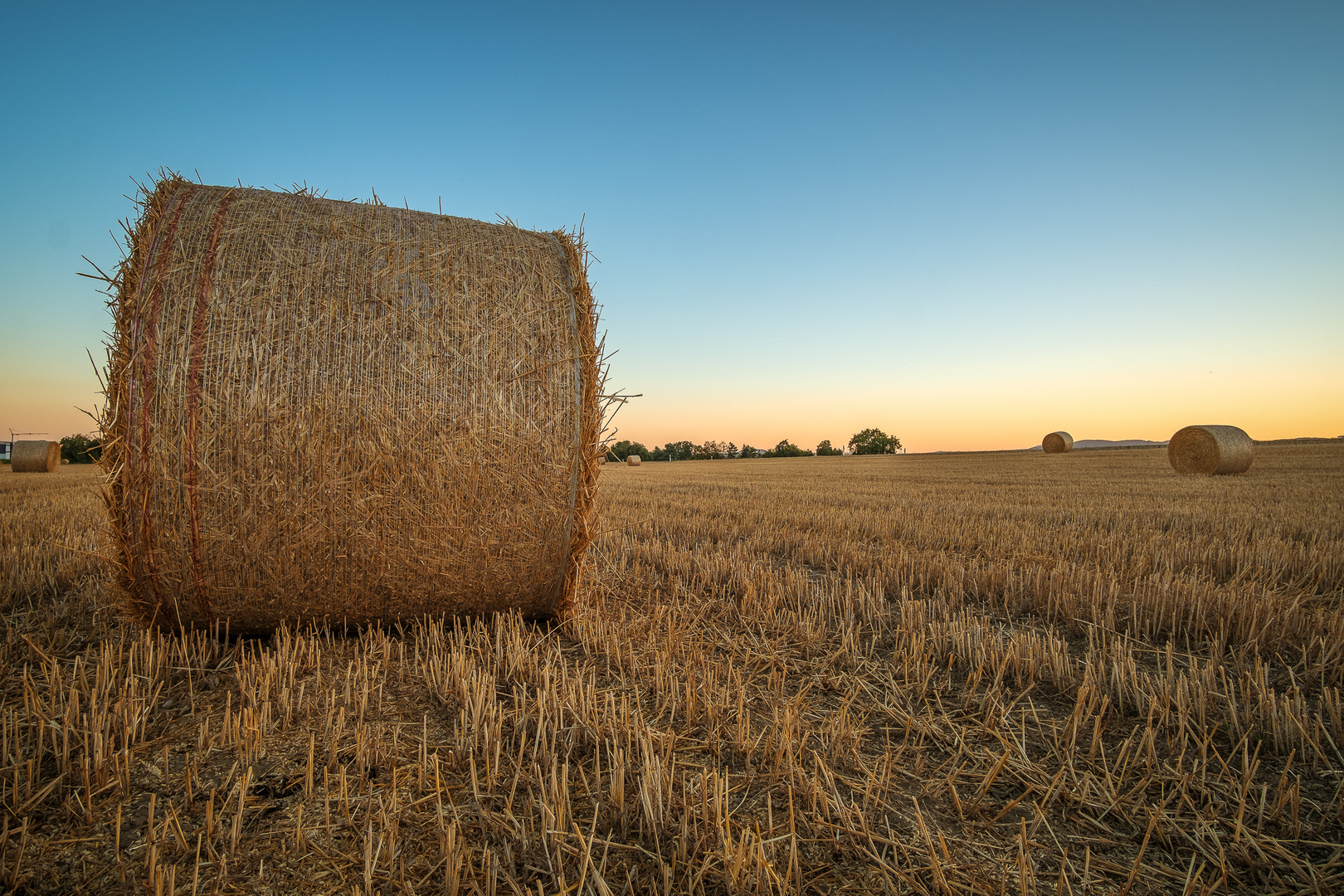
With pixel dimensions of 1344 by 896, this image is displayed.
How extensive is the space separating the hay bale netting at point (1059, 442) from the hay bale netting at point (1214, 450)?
53.0ft

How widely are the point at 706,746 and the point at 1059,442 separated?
3531 cm

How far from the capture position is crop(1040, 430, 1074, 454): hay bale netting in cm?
3156

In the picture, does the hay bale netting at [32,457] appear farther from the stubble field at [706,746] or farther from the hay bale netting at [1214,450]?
the hay bale netting at [1214,450]

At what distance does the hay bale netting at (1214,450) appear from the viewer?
15.0 m

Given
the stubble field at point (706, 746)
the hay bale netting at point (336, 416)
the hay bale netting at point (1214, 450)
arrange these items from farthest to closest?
the hay bale netting at point (1214, 450) < the hay bale netting at point (336, 416) < the stubble field at point (706, 746)

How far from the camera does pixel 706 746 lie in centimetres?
211

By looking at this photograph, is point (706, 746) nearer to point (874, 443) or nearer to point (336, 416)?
point (336, 416)

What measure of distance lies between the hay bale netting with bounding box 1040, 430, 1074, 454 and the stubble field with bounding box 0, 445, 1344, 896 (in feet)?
103

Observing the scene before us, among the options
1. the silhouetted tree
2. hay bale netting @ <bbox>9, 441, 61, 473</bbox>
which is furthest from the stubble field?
the silhouetted tree

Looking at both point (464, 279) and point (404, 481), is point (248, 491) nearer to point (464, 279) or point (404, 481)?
point (404, 481)

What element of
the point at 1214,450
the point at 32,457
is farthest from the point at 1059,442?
the point at 32,457

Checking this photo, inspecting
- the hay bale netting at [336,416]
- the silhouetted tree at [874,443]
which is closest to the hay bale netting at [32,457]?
the hay bale netting at [336,416]

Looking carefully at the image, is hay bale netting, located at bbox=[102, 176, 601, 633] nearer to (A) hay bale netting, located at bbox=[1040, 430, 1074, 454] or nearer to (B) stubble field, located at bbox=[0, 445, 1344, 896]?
(B) stubble field, located at bbox=[0, 445, 1344, 896]

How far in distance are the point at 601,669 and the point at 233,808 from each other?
1.42 meters
